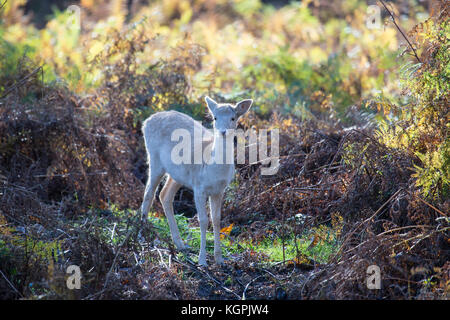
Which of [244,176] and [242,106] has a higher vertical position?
[242,106]

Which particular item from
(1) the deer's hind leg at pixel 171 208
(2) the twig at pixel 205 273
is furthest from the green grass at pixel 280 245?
(2) the twig at pixel 205 273

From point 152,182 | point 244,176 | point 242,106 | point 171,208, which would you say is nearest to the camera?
point 242,106

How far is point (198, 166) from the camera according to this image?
7473mm

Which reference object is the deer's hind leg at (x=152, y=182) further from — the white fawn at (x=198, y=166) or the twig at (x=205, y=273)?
the twig at (x=205, y=273)

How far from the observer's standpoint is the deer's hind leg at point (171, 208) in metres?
7.95

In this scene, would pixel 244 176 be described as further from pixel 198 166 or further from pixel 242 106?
pixel 242 106

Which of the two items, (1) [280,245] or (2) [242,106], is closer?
(2) [242,106]

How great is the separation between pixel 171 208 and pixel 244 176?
5.66ft

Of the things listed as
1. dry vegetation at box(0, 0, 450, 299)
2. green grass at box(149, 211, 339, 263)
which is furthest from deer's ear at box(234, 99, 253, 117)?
green grass at box(149, 211, 339, 263)

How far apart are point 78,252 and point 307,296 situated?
2657 mm

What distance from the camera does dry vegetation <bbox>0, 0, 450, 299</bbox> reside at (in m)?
5.96

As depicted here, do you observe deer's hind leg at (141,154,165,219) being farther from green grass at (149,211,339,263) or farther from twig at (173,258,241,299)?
twig at (173,258,241,299)

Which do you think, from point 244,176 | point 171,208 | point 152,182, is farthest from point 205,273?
point 244,176
